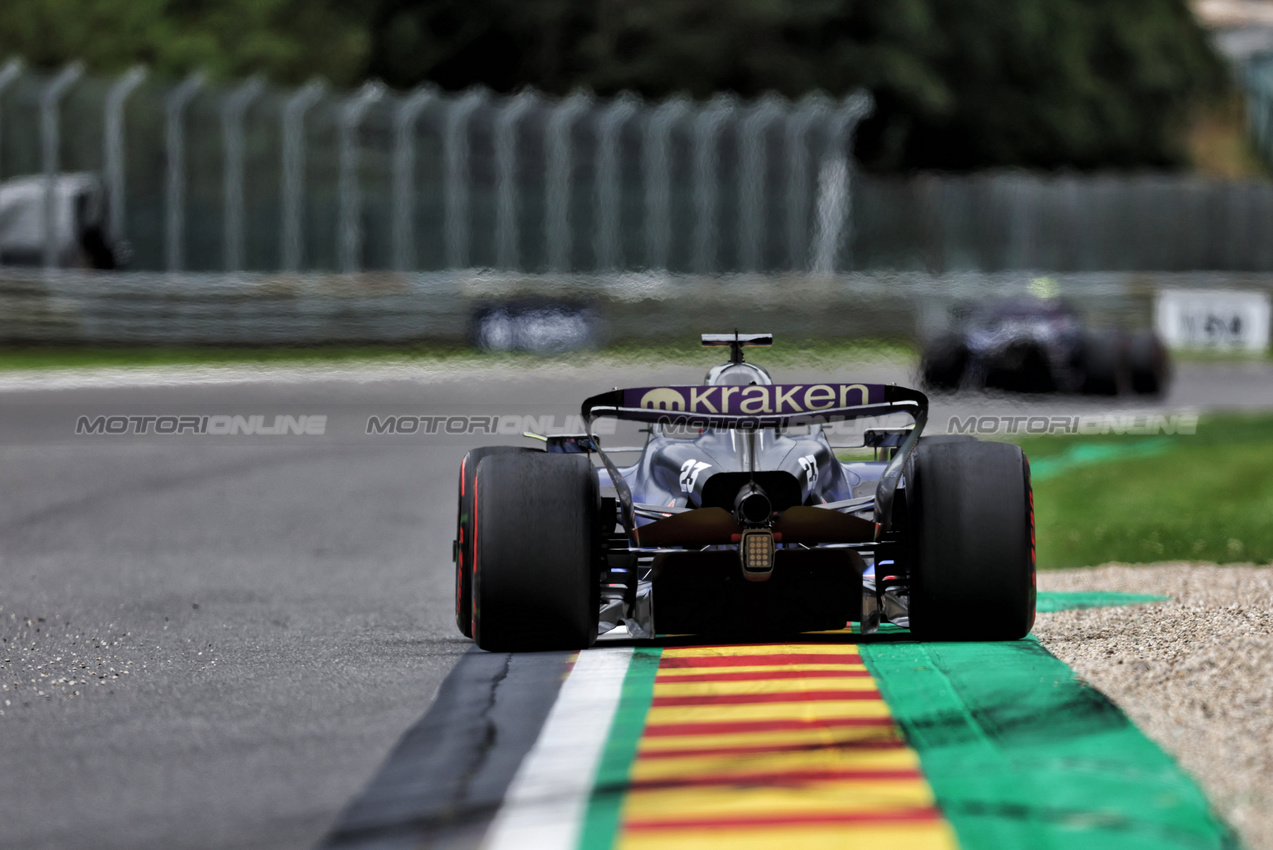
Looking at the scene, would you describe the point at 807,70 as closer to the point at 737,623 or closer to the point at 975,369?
the point at 975,369

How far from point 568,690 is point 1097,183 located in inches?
1104

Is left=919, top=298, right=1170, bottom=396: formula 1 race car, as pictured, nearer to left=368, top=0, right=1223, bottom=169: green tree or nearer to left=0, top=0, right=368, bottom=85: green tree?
left=0, top=0, right=368, bottom=85: green tree

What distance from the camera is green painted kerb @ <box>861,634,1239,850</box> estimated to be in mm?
4180

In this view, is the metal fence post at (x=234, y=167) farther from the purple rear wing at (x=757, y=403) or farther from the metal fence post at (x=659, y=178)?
the purple rear wing at (x=757, y=403)

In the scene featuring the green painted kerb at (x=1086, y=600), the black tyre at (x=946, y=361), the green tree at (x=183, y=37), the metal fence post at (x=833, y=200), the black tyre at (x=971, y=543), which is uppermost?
the green tree at (x=183, y=37)

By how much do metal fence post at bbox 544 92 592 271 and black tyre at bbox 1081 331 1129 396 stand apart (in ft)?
25.7

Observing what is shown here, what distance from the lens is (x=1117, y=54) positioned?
1796 inches

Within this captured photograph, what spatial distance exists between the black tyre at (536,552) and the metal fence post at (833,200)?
823 inches

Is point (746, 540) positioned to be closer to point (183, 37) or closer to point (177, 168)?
point (177, 168)

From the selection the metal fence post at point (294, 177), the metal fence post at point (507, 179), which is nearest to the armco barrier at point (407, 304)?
the metal fence post at point (294, 177)

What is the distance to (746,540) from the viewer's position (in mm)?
6473

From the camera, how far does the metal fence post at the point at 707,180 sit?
1052 inches

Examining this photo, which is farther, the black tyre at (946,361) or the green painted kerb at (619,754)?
the black tyre at (946,361)

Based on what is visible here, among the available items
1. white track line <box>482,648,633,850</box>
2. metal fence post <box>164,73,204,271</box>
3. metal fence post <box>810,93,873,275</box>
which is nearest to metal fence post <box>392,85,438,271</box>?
metal fence post <box>164,73,204,271</box>
